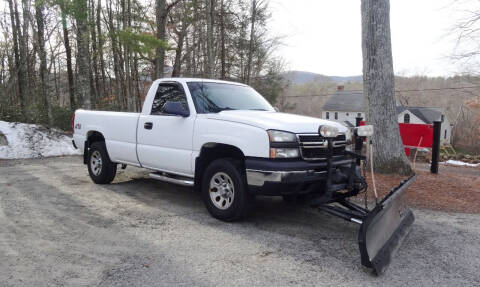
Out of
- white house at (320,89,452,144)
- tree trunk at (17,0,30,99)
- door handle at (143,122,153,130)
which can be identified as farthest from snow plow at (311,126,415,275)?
white house at (320,89,452,144)

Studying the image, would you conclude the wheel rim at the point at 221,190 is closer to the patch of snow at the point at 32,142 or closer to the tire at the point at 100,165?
the tire at the point at 100,165

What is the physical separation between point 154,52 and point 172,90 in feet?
32.0

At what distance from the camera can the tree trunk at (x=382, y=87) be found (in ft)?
24.9

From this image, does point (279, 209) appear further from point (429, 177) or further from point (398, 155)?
point (429, 177)

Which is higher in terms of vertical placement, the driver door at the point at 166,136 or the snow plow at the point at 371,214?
the driver door at the point at 166,136

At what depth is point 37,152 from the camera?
11695 mm

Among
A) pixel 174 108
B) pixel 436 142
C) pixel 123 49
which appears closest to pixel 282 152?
pixel 174 108

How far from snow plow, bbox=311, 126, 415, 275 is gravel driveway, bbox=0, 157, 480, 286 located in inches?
6.3

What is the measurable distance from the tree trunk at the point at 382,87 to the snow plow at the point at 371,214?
115 inches

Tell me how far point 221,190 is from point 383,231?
213 centimetres

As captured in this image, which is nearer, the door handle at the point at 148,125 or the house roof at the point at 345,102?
the door handle at the point at 148,125

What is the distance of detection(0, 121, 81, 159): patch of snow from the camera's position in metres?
11.5

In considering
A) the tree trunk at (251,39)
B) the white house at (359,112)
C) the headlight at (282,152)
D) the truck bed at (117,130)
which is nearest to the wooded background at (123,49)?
the tree trunk at (251,39)

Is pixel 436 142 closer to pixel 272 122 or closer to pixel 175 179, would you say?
pixel 272 122
